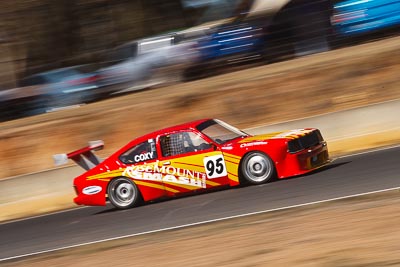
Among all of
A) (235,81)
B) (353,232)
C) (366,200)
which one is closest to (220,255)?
(353,232)

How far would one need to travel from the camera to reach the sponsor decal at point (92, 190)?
13391mm

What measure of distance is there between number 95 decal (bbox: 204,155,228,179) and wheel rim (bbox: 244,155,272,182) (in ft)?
1.25

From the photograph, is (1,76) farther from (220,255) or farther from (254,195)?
(220,255)

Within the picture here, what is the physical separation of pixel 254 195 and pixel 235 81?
7976mm

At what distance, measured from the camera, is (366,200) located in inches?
375

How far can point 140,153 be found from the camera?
1330cm

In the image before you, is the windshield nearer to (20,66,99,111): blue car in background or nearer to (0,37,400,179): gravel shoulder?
(0,37,400,179): gravel shoulder

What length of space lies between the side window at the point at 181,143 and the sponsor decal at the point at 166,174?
28cm

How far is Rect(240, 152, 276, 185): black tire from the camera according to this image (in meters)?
12.2

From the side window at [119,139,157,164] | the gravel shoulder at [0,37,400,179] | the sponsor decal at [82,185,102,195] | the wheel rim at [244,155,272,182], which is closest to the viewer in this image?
the wheel rim at [244,155,272,182]

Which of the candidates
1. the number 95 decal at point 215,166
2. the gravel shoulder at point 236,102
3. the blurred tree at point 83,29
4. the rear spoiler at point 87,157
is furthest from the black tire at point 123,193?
the blurred tree at point 83,29

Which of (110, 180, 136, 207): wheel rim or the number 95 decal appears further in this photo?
(110, 180, 136, 207): wheel rim

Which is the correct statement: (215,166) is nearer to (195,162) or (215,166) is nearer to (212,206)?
(195,162)

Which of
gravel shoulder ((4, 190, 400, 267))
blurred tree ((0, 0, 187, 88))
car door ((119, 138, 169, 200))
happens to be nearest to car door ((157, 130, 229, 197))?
car door ((119, 138, 169, 200))
